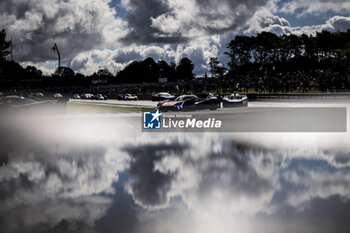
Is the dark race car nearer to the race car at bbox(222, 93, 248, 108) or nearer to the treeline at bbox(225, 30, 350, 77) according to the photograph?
the race car at bbox(222, 93, 248, 108)

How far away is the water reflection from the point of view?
474cm

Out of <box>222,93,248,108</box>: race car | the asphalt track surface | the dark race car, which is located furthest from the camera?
<box>222,93,248,108</box>: race car

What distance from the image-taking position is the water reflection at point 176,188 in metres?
4.74

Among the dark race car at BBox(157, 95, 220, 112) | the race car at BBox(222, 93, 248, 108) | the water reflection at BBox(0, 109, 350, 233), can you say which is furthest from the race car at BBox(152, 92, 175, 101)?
the water reflection at BBox(0, 109, 350, 233)

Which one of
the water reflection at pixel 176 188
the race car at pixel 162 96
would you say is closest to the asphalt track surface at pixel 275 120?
the water reflection at pixel 176 188

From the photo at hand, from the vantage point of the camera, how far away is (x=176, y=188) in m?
6.36

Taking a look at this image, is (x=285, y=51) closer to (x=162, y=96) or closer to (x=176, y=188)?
(x=162, y=96)

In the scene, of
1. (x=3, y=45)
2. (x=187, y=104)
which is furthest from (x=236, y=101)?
(x=3, y=45)

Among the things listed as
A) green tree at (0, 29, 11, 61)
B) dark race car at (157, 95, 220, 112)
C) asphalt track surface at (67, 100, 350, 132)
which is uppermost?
green tree at (0, 29, 11, 61)

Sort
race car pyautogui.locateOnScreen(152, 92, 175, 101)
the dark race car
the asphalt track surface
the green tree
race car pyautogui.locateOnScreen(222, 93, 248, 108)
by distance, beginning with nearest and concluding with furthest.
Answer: the asphalt track surface
the dark race car
race car pyautogui.locateOnScreen(222, 93, 248, 108)
race car pyautogui.locateOnScreen(152, 92, 175, 101)
the green tree

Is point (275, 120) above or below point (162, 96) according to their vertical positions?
below

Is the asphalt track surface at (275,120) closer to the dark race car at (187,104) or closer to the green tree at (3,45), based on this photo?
the dark race car at (187,104)

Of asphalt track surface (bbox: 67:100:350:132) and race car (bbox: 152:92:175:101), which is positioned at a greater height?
race car (bbox: 152:92:175:101)

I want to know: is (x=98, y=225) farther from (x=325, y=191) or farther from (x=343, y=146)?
(x=343, y=146)
